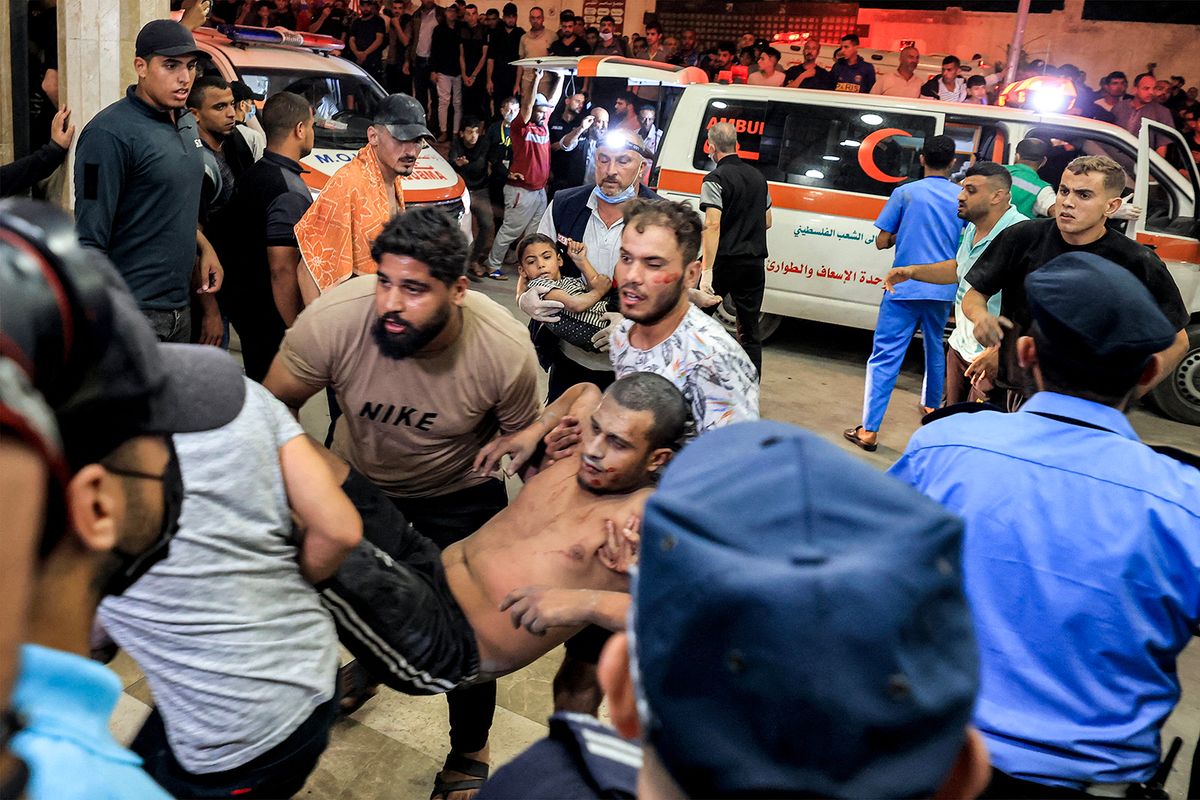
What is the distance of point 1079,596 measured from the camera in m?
1.70

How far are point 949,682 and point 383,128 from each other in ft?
13.5

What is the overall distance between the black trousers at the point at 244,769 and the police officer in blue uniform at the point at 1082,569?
1.29m

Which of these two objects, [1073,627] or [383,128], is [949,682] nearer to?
[1073,627]

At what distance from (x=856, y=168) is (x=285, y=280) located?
16.0ft

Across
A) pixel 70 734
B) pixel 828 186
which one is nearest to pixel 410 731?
pixel 70 734

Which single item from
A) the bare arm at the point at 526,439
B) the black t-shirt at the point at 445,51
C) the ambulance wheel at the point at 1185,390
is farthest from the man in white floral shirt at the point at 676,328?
the black t-shirt at the point at 445,51

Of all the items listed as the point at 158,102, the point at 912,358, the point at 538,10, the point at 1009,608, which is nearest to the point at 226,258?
the point at 158,102

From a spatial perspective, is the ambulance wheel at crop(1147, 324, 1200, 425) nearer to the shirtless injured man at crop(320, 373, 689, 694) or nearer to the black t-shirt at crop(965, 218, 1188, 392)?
the black t-shirt at crop(965, 218, 1188, 392)

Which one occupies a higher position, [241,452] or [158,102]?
[158,102]

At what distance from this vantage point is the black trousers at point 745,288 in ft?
21.6

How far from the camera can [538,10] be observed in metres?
14.0

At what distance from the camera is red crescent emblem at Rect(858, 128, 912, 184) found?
750cm

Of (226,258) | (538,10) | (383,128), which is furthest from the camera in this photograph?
(538,10)

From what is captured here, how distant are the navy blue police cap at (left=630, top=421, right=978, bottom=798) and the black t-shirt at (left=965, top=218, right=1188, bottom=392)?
11.7 feet
